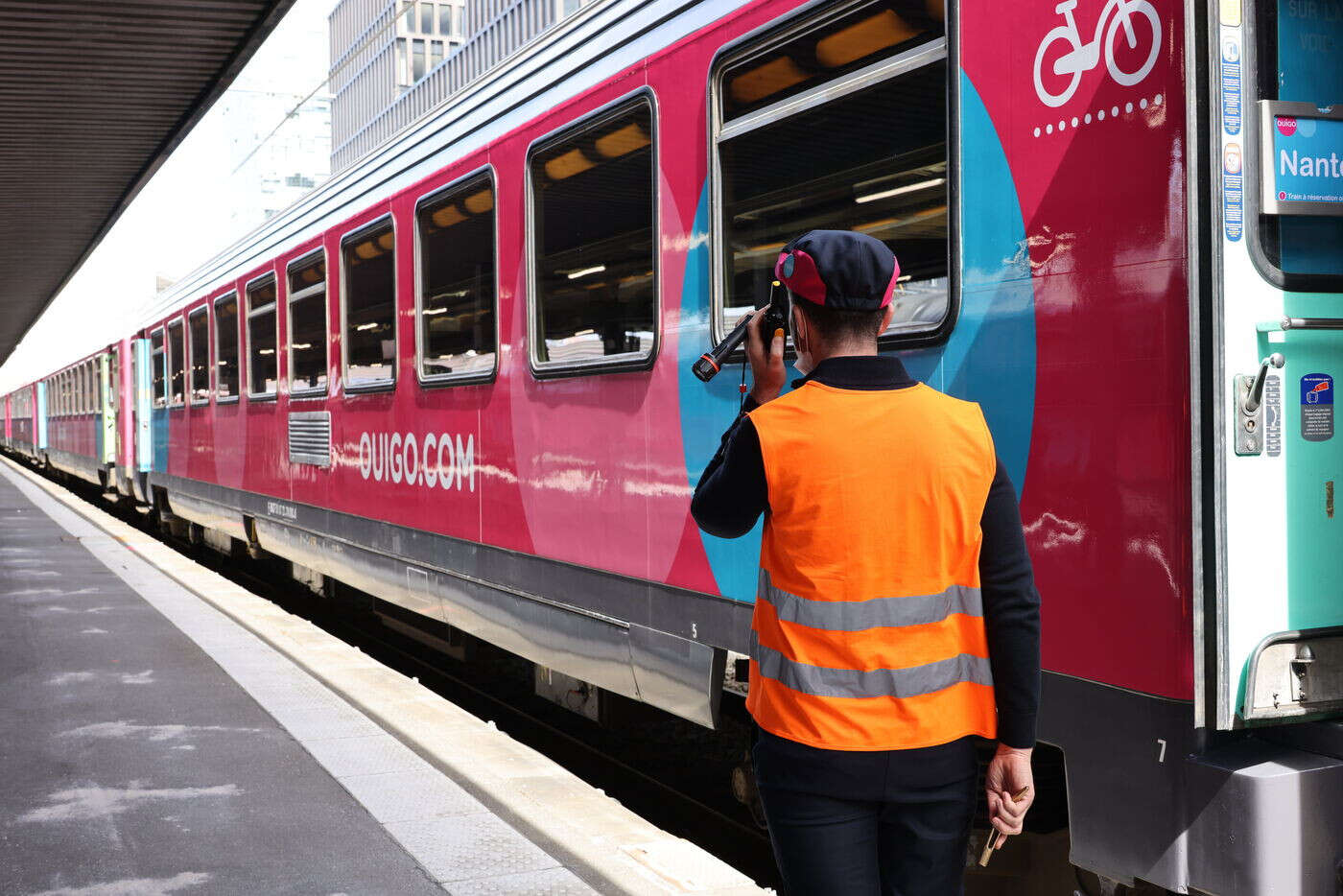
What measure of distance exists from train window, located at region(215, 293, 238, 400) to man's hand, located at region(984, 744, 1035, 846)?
31.7ft

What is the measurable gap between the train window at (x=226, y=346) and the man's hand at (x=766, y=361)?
9398mm

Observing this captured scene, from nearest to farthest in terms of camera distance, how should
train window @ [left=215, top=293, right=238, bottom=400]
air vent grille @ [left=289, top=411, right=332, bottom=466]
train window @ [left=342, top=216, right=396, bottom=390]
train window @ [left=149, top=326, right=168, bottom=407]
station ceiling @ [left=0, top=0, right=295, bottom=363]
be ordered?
train window @ [left=342, top=216, right=396, bottom=390] → air vent grille @ [left=289, top=411, right=332, bottom=466] → train window @ [left=215, top=293, right=238, bottom=400] → station ceiling @ [left=0, top=0, right=295, bottom=363] → train window @ [left=149, top=326, right=168, bottom=407]

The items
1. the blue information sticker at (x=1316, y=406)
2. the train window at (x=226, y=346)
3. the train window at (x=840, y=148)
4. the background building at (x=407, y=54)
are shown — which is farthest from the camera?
→ the background building at (x=407, y=54)

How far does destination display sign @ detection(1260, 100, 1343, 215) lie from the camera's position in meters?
2.72

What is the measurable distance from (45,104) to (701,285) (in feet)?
57.1

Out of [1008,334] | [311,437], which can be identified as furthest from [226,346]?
[1008,334]

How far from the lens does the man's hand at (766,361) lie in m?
2.13

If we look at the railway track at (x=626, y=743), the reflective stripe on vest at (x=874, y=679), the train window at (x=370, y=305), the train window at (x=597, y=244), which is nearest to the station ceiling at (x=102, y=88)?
the train window at (x=370, y=305)

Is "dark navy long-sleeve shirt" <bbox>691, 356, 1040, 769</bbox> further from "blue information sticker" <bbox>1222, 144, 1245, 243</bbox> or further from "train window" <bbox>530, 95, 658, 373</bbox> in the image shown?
"train window" <bbox>530, 95, 658, 373</bbox>

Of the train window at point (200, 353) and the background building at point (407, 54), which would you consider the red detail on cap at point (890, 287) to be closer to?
the train window at point (200, 353)

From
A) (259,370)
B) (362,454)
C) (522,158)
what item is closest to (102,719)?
(362,454)

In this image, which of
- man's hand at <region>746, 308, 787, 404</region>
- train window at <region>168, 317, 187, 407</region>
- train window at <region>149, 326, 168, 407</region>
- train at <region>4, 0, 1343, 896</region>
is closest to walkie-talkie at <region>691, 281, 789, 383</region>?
man's hand at <region>746, 308, 787, 404</region>

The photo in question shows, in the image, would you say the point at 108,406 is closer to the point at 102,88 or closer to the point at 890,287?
the point at 102,88

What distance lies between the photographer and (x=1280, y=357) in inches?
106
